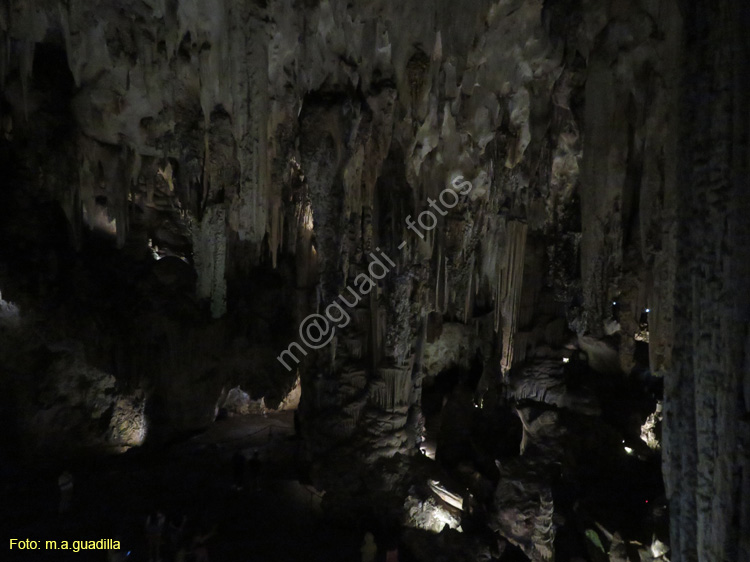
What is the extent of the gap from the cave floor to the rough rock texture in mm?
653

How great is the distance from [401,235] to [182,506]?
5634mm

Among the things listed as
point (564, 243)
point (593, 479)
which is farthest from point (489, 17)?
point (593, 479)

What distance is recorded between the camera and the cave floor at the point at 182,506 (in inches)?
230

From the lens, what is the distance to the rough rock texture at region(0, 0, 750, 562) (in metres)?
2.79

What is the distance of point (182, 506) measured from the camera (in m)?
6.73

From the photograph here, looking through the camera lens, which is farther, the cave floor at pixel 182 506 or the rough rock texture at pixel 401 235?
the cave floor at pixel 182 506

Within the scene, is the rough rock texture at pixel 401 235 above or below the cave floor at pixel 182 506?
above

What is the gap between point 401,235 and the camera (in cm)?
725

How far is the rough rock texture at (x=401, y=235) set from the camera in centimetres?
279

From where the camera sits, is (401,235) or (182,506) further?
(401,235)

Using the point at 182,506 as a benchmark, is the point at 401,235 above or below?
above

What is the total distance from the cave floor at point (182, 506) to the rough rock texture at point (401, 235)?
0.65m

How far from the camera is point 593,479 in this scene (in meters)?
7.99

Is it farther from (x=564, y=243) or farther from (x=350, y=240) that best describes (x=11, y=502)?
(x=564, y=243)
